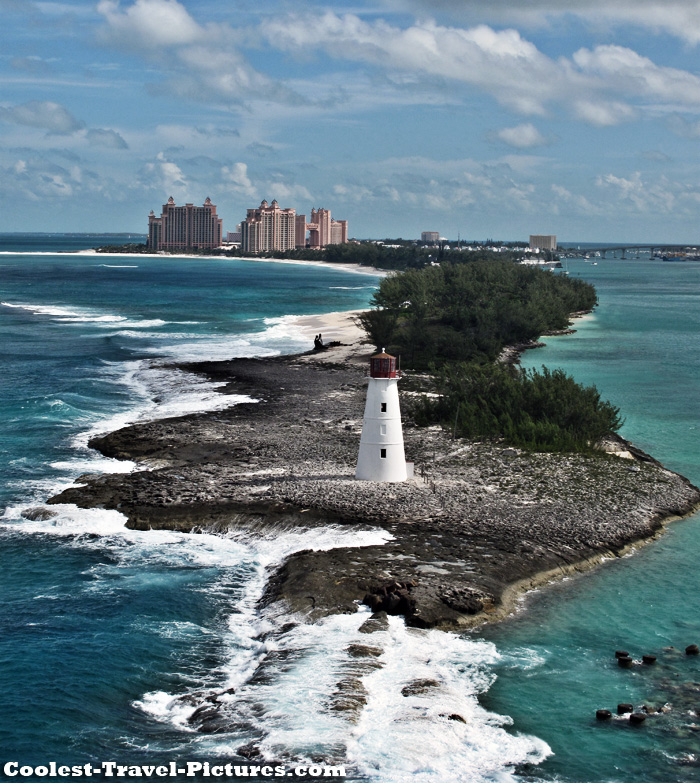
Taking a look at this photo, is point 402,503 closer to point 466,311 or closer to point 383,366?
point 383,366

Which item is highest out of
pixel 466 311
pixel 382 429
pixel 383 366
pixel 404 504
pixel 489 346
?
pixel 466 311

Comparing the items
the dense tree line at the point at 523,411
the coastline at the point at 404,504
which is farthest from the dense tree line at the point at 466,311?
the coastline at the point at 404,504

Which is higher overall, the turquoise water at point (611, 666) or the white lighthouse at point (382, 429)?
the white lighthouse at point (382, 429)

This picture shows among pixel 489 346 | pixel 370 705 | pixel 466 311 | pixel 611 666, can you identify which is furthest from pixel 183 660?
pixel 466 311

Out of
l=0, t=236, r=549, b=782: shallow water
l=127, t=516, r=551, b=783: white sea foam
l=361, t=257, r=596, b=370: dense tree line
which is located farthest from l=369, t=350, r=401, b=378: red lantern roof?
l=361, t=257, r=596, b=370: dense tree line

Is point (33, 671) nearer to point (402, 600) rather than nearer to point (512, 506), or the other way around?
point (402, 600)

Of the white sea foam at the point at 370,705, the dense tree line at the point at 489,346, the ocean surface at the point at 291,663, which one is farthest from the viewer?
the dense tree line at the point at 489,346

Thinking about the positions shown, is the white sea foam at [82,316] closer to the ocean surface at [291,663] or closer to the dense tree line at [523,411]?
the dense tree line at [523,411]
